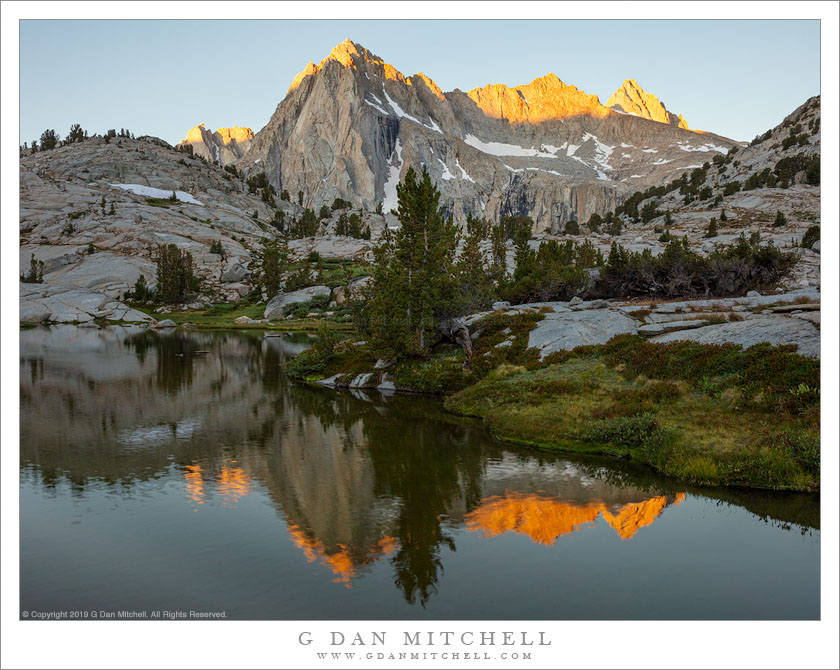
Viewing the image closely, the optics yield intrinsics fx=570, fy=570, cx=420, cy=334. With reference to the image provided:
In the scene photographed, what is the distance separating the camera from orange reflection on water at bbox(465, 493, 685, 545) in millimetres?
17328

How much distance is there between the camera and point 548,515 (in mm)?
18562

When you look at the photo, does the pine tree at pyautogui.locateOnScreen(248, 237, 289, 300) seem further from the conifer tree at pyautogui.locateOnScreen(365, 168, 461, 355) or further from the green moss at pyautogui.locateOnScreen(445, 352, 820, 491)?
the green moss at pyautogui.locateOnScreen(445, 352, 820, 491)

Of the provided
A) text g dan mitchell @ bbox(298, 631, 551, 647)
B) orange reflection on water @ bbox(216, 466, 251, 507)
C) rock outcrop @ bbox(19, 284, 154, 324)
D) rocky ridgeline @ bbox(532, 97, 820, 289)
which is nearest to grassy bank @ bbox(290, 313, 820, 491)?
orange reflection on water @ bbox(216, 466, 251, 507)

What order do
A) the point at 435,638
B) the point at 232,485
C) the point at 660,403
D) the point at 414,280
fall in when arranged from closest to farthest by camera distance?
the point at 435,638
the point at 232,485
the point at 660,403
the point at 414,280

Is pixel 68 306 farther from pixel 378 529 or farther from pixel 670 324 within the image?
pixel 378 529

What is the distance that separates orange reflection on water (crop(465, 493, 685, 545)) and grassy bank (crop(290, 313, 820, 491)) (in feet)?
12.7

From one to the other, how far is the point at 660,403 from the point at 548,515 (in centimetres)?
1255

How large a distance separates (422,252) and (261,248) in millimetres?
140418

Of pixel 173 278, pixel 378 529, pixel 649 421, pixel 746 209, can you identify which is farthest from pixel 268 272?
pixel 378 529

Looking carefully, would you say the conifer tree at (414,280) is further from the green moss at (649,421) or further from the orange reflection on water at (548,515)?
the orange reflection on water at (548,515)

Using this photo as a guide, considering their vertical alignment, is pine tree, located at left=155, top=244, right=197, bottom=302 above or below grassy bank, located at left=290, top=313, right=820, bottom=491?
above

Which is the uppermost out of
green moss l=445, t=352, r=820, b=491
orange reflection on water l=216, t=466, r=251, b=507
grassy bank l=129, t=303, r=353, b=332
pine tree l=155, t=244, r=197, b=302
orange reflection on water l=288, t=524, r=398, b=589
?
pine tree l=155, t=244, r=197, b=302

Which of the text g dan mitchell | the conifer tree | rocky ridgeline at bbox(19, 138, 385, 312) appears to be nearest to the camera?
the text g dan mitchell

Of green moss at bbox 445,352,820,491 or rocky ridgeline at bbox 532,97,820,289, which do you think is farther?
rocky ridgeline at bbox 532,97,820,289
